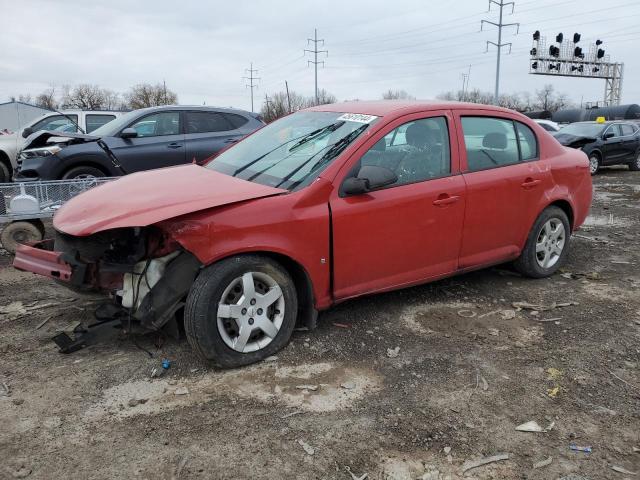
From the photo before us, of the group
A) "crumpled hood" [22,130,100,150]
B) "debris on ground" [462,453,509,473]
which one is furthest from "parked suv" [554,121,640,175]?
"debris on ground" [462,453,509,473]

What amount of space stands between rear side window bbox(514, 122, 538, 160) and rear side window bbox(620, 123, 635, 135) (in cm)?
1355

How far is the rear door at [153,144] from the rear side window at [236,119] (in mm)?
800

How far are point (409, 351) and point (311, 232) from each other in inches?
42.9

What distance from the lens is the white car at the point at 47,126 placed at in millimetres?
9352

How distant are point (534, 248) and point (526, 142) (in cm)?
100

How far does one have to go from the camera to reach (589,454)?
2.64 m

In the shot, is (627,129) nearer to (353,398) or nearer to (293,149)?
(293,149)

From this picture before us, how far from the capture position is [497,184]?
444cm

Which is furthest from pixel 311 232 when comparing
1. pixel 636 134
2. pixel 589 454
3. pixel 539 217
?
pixel 636 134

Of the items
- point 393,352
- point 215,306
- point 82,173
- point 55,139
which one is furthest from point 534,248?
point 55,139

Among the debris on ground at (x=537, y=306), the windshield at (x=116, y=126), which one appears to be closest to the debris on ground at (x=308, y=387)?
the debris on ground at (x=537, y=306)

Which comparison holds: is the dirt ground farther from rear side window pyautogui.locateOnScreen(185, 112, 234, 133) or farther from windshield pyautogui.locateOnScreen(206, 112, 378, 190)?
rear side window pyautogui.locateOnScreen(185, 112, 234, 133)

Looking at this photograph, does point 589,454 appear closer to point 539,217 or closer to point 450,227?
point 450,227

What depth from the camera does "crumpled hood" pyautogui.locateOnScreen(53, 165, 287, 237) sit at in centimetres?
320
